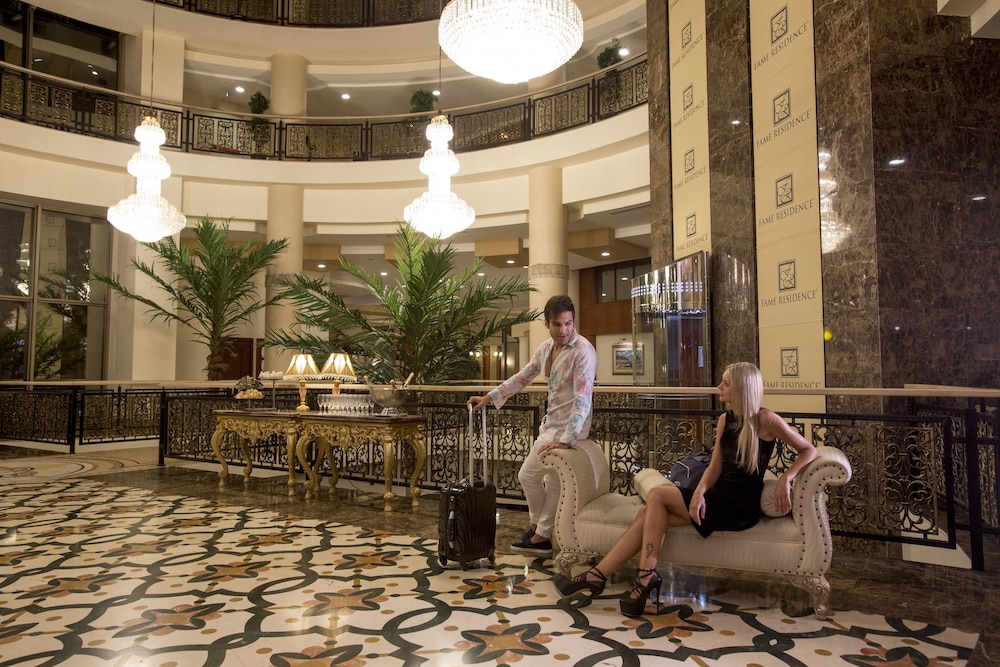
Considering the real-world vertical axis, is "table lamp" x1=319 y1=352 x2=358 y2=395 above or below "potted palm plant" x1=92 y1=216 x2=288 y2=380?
below

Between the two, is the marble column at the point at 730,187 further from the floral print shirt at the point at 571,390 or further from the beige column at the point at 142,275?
the beige column at the point at 142,275

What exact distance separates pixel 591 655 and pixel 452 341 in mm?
5609

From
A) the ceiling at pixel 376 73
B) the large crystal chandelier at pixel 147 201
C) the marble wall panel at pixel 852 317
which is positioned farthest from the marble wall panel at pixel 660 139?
the large crystal chandelier at pixel 147 201

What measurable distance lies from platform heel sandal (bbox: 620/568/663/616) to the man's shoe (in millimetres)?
959

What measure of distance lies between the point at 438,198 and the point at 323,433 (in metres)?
4.42

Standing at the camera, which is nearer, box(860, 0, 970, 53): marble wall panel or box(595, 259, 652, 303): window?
box(860, 0, 970, 53): marble wall panel

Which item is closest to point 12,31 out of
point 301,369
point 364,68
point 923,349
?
point 364,68

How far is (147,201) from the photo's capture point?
30.7 ft

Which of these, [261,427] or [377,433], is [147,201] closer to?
[261,427]

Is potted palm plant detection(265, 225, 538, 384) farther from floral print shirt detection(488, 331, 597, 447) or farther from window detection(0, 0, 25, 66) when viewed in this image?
window detection(0, 0, 25, 66)

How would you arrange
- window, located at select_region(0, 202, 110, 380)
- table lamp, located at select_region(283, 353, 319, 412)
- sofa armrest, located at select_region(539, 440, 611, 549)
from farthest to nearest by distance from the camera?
window, located at select_region(0, 202, 110, 380)
table lamp, located at select_region(283, 353, 319, 412)
sofa armrest, located at select_region(539, 440, 611, 549)

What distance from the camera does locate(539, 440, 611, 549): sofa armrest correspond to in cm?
337

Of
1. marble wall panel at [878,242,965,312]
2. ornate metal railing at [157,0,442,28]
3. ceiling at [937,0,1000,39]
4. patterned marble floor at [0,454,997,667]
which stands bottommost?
patterned marble floor at [0,454,997,667]

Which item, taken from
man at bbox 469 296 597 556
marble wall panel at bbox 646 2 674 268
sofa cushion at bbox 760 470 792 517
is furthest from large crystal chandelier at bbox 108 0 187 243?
sofa cushion at bbox 760 470 792 517
